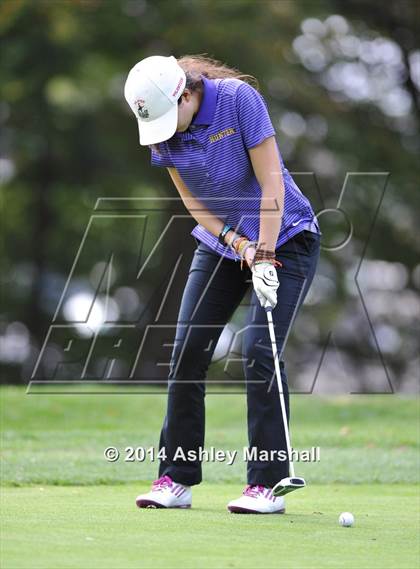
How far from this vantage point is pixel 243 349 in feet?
20.0

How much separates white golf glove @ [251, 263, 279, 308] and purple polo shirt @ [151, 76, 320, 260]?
0.26 metres

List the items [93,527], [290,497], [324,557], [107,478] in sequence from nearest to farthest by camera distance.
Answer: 1. [324,557]
2. [93,527]
3. [290,497]
4. [107,478]

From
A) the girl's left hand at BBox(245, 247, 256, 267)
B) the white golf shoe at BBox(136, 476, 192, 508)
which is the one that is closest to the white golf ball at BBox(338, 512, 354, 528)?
the white golf shoe at BBox(136, 476, 192, 508)

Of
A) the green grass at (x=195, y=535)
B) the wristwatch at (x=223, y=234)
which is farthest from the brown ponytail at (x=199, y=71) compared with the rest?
the green grass at (x=195, y=535)

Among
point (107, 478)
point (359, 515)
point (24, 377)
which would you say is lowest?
point (24, 377)

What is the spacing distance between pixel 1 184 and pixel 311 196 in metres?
6.83

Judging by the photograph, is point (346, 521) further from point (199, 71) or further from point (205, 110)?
point (199, 71)

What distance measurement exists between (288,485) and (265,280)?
967 millimetres

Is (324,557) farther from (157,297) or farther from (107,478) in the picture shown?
(157,297)

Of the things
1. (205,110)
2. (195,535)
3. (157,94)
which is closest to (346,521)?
(195,535)

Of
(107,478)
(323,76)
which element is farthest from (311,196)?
(107,478)

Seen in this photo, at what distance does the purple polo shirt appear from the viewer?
19.3 feet

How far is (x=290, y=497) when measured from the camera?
7020 mm

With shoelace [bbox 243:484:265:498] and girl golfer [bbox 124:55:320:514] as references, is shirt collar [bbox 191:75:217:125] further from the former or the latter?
shoelace [bbox 243:484:265:498]
